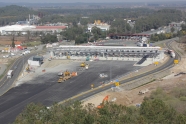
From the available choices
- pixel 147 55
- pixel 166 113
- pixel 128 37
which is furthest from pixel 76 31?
pixel 166 113

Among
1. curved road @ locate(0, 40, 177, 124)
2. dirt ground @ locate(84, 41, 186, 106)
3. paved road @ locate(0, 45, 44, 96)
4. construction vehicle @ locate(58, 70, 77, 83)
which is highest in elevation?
dirt ground @ locate(84, 41, 186, 106)

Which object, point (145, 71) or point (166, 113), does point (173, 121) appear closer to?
point (166, 113)

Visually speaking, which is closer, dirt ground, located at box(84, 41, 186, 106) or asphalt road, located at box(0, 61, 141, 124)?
dirt ground, located at box(84, 41, 186, 106)

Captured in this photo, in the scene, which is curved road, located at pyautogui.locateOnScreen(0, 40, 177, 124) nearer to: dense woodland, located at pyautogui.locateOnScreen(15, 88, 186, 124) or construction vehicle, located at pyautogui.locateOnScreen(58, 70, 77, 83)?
construction vehicle, located at pyautogui.locateOnScreen(58, 70, 77, 83)

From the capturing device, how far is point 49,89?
23.1m

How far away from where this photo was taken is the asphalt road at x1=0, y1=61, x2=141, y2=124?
19.5 metres

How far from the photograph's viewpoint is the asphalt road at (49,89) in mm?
19531

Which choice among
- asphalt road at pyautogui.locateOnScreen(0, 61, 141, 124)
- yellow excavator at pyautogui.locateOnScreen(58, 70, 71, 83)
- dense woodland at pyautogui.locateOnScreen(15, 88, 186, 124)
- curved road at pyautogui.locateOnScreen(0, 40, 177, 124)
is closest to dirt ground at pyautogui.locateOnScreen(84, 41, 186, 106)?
curved road at pyautogui.locateOnScreen(0, 40, 177, 124)

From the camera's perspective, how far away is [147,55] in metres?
33.4

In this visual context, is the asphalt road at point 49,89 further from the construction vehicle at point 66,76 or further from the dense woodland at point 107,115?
the dense woodland at point 107,115

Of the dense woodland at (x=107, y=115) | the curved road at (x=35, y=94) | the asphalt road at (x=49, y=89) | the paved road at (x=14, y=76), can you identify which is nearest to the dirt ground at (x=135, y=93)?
the curved road at (x=35, y=94)

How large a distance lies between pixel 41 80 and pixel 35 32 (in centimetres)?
3886

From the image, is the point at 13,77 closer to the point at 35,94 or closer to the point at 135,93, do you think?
the point at 35,94

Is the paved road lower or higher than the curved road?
lower
